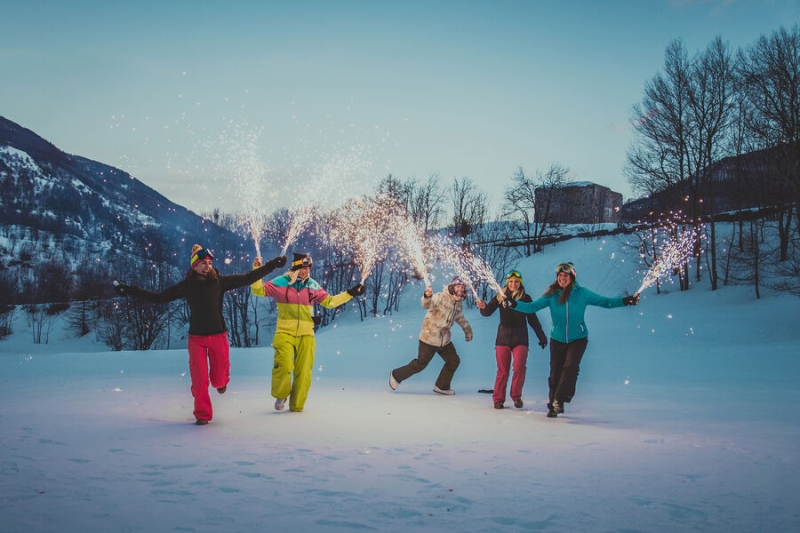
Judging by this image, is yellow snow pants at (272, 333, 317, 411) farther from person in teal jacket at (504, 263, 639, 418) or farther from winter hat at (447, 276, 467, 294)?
person in teal jacket at (504, 263, 639, 418)

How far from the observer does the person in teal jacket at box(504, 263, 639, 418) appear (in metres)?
7.58

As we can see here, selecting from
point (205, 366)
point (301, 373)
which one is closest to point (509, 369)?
point (301, 373)

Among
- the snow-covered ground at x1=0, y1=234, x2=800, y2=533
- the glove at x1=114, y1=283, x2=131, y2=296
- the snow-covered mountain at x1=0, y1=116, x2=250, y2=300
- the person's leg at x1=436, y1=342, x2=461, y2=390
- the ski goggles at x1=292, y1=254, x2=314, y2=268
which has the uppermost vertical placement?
the snow-covered mountain at x1=0, y1=116, x2=250, y2=300

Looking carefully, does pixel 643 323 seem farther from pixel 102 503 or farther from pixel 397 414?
pixel 102 503

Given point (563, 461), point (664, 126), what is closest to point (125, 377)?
point (563, 461)

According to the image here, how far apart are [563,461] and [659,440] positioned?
1.59m

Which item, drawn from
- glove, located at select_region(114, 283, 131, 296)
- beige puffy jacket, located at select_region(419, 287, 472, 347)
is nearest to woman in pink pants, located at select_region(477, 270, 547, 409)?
beige puffy jacket, located at select_region(419, 287, 472, 347)

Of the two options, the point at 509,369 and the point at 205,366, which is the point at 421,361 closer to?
the point at 509,369

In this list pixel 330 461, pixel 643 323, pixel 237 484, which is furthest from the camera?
pixel 643 323

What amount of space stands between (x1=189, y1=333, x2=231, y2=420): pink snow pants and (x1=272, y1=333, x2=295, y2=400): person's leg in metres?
0.79

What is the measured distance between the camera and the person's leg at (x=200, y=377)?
675cm

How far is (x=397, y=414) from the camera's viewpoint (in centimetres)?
768

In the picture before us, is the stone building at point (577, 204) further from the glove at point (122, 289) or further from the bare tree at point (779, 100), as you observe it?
the glove at point (122, 289)

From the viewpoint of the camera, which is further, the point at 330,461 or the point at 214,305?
the point at 214,305
